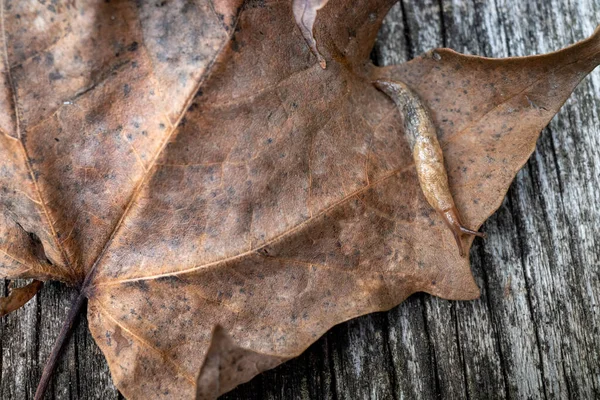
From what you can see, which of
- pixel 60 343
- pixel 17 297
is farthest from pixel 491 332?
pixel 17 297

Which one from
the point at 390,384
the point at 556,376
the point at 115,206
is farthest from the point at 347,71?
the point at 556,376

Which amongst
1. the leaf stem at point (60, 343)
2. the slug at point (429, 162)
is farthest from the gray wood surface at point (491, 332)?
the slug at point (429, 162)

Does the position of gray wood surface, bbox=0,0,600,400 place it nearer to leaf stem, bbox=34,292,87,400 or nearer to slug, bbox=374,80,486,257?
leaf stem, bbox=34,292,87,400

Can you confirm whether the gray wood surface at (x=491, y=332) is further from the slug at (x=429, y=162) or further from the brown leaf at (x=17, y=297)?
the slug at (x=429, y=162)

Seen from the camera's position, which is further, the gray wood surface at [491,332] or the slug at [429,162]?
the gray wood surface at [491,332]

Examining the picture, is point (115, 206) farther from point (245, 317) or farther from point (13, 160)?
point (245, 317)

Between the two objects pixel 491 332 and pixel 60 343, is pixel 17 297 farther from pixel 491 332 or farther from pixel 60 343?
pixel 491 332
